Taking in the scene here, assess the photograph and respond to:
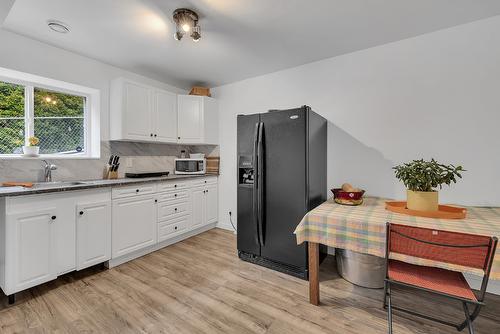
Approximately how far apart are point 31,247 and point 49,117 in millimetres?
1601

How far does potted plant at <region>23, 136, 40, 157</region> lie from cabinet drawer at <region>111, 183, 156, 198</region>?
0.91m

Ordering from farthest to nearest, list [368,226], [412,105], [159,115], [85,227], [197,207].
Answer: [197,207], [159,115], [412,105], [85,227], [368,226]

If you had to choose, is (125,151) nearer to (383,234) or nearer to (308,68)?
(308,68)

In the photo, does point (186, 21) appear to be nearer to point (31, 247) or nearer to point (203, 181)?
point (203, 181)

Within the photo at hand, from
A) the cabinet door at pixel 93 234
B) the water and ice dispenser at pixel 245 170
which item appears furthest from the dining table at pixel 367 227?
the cabinet door at pixel 93 234

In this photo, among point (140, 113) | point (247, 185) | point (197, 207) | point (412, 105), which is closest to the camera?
point (412, 105)

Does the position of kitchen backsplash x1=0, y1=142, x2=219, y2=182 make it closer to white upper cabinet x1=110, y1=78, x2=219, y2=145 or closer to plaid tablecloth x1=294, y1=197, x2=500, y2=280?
white upper cabinet x1=110, y1=78, x2=219, y2=145

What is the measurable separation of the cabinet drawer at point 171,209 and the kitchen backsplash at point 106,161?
2.64ft

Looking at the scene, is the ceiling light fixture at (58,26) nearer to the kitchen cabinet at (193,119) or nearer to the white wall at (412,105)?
the kitchen cabinet at (193,119)

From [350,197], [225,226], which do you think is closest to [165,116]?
[225,226]

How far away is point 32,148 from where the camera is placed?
7.82 ft

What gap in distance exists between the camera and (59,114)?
277 cm

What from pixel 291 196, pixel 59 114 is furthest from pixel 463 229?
pixel 59 114

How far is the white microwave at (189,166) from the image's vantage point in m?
3.62
